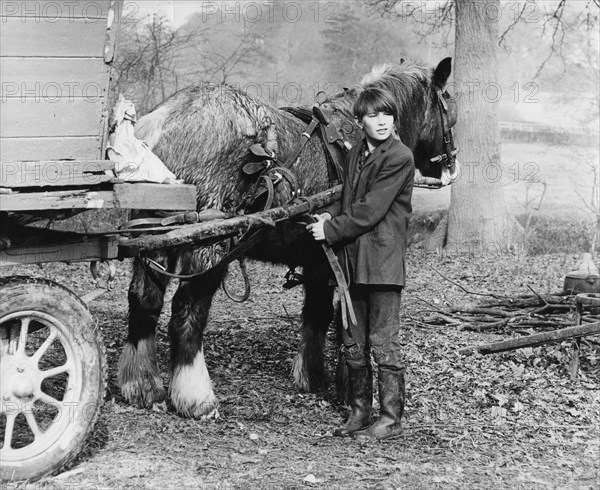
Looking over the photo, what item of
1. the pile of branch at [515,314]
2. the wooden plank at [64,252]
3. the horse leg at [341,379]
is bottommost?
the horse leg at [341,379]

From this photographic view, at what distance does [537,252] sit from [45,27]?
1023 cm

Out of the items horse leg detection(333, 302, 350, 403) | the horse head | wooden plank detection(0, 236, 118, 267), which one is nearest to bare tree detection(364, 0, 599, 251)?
the horse head

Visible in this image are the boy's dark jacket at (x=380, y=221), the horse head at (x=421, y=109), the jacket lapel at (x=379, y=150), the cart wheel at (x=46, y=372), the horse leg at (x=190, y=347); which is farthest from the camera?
the horse head at (x=421, y=109)

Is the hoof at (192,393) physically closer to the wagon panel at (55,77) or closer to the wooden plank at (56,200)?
the wooden plank at (56,200)

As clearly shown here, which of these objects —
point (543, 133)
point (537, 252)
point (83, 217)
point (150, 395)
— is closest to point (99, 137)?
point (150, 395)

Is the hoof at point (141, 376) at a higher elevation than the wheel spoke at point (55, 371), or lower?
lower

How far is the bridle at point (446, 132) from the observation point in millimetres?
5930

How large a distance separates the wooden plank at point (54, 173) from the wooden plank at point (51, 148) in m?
0.03

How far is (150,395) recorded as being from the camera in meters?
5.22

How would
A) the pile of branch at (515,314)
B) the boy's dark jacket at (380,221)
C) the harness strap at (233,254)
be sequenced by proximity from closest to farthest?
1. the boy's dark jacket at (380,221)
2. the harness strap at (233,254)
3. the pile of branch at (515,314)

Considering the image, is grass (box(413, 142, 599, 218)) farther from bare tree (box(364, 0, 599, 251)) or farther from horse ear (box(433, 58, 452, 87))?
horse ear (box(433, 58, 452, 87))

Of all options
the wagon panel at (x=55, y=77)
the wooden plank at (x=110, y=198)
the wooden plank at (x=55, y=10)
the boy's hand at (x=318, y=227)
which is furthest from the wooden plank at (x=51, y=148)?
the boy's hand at (x=318, y=227)

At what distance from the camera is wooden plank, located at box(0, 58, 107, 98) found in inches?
140

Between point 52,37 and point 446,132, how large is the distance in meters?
3.24
